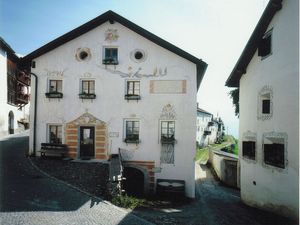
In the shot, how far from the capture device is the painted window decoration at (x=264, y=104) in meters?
11.1

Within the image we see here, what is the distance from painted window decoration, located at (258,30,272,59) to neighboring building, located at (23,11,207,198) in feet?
10.3

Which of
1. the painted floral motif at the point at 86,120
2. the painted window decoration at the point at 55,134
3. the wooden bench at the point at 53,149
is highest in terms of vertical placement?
the painted floral motif at the point at 86,120

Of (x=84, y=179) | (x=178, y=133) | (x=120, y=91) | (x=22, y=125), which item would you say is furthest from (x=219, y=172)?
(x=22, y=125)

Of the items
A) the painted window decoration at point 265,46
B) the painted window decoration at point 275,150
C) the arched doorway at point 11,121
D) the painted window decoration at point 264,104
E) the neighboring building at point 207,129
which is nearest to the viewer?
the painted window decoration at point 275,150

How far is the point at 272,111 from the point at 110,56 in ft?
30.7

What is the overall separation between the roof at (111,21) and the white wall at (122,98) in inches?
10.0

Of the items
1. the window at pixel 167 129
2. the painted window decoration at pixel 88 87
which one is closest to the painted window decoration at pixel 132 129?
the window at pixel 167 129

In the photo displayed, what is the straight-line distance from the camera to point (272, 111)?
35.0 ft

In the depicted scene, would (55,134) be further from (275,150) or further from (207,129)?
(207,129)

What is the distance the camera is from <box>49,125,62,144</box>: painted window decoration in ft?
47.8

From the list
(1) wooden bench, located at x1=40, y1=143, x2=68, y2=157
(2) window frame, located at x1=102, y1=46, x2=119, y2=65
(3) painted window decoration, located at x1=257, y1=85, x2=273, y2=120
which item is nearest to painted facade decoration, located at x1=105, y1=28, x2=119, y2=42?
(2) window frame, located at x1=102, y1=46, x2=119, y2=65

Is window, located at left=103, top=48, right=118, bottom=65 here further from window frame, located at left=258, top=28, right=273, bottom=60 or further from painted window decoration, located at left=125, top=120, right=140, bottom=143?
window frame, located at left=258, top=28, right=273, bottom=60

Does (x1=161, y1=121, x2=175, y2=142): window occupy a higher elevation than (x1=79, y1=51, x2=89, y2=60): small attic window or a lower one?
lower

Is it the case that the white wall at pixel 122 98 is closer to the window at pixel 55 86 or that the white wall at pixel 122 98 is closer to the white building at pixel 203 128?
the window at pixel 55 86
